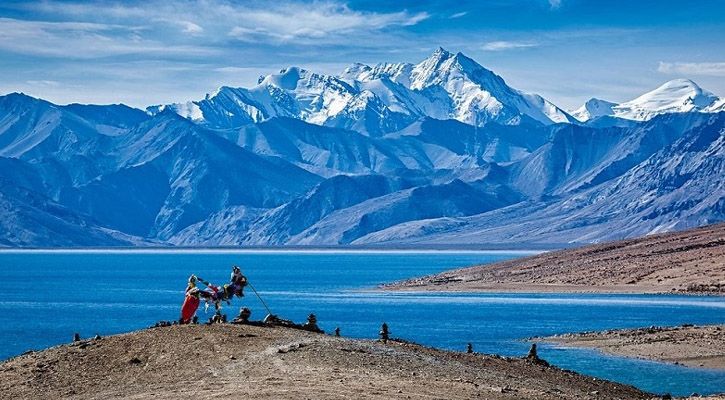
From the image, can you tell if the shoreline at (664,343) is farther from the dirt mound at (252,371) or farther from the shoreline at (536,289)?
the shoreline at (536,289)

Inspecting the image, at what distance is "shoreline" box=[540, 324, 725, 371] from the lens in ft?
235

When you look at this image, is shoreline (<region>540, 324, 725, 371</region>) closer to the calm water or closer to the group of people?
the calm water

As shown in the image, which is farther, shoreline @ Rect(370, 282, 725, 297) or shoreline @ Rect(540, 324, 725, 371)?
shoreline @ Rect(370, 282, 725, 297)

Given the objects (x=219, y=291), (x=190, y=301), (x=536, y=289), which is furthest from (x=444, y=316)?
(x=219, y=291)

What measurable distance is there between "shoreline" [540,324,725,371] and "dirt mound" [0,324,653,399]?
27848 mm

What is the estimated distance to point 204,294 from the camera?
43.2 meters

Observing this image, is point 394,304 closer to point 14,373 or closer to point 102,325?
point 102,325

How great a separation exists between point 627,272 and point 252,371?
137 metres

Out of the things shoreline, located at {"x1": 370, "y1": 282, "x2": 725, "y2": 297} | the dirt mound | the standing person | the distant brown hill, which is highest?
the standing person

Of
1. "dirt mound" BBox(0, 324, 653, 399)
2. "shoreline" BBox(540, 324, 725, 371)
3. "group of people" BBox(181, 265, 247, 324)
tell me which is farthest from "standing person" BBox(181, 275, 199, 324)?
"shoreline" BBox(540, 324, 725, 371)

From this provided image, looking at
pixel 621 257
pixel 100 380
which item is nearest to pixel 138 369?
pixel 100 380

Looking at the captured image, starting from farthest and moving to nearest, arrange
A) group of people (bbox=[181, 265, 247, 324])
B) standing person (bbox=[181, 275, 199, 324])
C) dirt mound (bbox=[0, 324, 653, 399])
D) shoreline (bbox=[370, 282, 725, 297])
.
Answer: shoreline (bbox=[370, 282, 725, 297]), standing person (bbox=[181, 275, 199, 324]), group of people (bbox=[181, 265, 247, 324]), dirt mound (bbox=[0, 324, 653, 399])

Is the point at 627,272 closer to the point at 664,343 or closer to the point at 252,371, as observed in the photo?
the point at 664,343

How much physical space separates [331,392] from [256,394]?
1980 mm
